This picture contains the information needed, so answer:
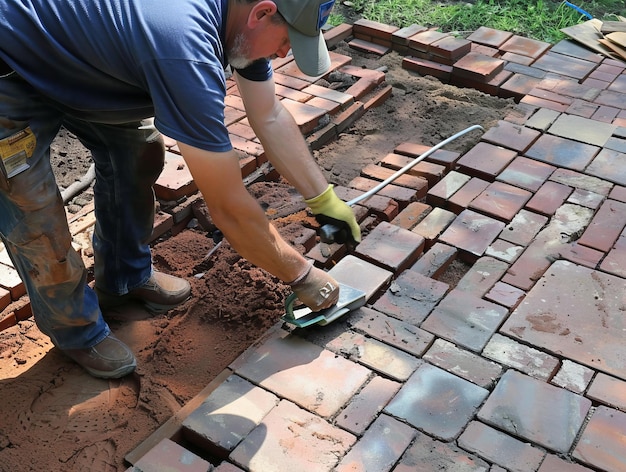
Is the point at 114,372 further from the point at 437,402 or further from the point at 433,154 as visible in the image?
the point at 433,154

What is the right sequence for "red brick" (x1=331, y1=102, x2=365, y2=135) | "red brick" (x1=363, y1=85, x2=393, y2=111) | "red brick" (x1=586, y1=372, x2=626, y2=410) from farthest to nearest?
1. "red brick" (x1=363, y1=85, x2=393, y2=111)
2. "red brick" (x1=331, y1=102, x2=365, y2=135)
3. "red brick" (x1=586, y1=372, x2=626, y2=410)

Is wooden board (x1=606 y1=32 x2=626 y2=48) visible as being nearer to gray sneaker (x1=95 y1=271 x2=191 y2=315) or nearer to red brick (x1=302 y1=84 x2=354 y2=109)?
red brick (x1=302 y1=84 x2=354 y2=109)

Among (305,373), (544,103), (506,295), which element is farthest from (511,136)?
(305,373)

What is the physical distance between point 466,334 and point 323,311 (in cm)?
65

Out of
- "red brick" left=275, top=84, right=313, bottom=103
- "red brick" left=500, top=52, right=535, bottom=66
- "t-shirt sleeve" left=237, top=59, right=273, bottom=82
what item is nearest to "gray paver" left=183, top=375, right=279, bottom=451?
"t-shirt sleeve" left=237, top=59, right=273, bottom=82

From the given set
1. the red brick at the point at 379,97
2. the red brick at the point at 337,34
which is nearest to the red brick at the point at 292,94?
the red brick at the point at 379,97

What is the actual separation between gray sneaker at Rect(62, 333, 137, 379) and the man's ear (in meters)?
1.59

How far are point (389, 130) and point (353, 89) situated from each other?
0.44 metres

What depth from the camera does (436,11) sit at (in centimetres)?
626

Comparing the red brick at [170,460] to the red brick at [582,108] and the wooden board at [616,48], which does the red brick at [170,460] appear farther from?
the wooden board at [616,48]

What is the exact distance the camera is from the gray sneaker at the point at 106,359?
313 cm

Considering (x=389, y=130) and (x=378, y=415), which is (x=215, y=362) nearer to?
(x=378, y=415)

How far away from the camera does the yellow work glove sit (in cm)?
314

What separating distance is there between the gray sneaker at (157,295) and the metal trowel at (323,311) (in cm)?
73
